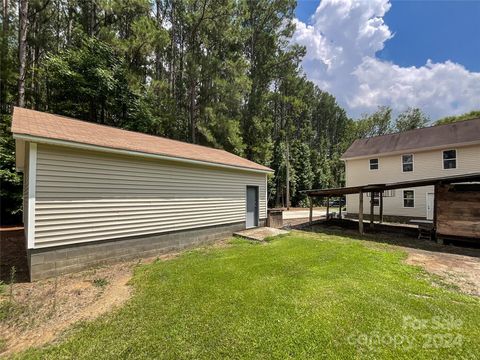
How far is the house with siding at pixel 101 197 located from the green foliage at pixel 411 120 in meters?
37.5

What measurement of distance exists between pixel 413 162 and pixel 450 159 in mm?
1806

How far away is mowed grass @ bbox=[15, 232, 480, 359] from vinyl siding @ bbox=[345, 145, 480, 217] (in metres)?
11.9

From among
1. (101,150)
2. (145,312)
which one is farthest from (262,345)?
(101,150)

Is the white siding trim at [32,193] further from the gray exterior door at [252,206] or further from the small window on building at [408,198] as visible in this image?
the small window on building at [408,198]

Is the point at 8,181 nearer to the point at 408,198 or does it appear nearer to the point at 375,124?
the point at 408,198

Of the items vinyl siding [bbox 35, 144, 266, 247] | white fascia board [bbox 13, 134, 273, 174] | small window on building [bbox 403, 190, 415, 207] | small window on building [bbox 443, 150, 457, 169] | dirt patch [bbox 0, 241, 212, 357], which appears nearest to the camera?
dirt patch [bbox 0, 241, 212, 357]

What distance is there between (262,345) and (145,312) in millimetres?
1904

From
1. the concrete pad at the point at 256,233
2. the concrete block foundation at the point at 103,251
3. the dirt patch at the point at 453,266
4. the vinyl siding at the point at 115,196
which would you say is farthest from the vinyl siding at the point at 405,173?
the concrete block foundation at the point at 103,251

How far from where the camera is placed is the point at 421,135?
51.9 feet

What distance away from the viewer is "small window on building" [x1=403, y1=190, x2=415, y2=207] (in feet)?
49.1

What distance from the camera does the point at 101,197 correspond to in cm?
575

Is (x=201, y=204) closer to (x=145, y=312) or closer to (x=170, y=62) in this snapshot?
(x=145, y=312)

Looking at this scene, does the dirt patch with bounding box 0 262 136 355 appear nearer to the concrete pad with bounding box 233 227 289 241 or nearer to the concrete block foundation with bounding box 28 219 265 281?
the concrete block foundation with bounding box 28 219 265 281

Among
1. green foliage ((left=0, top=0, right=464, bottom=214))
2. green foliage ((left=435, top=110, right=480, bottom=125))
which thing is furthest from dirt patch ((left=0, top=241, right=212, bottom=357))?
green foliage ((left=435, top=110, right=480, bottom=125))
